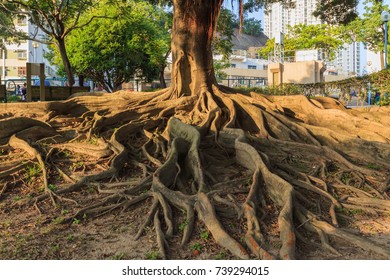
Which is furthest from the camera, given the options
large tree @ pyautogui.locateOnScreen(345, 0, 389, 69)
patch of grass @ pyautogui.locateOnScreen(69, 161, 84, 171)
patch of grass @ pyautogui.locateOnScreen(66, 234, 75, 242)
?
large tree @ pyautogui.locateOnScreen(345, 0, 389, 69)

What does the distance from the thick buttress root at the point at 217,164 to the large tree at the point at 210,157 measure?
0.06 feet

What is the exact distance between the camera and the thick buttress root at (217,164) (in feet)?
14.3

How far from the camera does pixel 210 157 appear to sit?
6039mm

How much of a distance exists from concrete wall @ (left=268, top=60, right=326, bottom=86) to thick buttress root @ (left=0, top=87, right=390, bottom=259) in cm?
1643

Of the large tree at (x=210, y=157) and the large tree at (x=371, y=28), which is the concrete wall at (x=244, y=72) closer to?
the large tree at (x=371, y=28)

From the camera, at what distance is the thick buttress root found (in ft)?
14.3

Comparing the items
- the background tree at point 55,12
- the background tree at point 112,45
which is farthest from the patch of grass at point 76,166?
the background tree at point 112,45

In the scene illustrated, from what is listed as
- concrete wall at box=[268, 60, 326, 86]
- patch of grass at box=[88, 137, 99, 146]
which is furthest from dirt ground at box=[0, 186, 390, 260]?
concrete wall at box=[268, 60, 326, 86]

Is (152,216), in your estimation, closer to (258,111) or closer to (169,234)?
(169,234)

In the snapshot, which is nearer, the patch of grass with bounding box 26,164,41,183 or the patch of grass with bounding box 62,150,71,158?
the patch of grass with bounding box 26,164,41,183

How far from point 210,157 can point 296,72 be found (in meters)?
19.9

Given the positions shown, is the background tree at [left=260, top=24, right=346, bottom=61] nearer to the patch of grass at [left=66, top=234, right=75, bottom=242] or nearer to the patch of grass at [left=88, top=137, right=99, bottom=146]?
the patch of grass at [left=88, top=137, right=99, bottom=146]

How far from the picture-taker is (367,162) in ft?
20.8

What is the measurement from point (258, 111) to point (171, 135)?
5.77 ft
